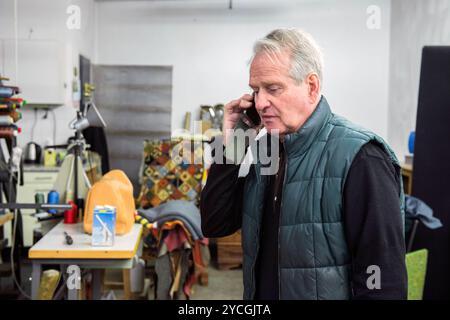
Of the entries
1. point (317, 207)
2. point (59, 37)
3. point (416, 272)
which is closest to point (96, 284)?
point (416, 272)

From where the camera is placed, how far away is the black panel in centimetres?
283

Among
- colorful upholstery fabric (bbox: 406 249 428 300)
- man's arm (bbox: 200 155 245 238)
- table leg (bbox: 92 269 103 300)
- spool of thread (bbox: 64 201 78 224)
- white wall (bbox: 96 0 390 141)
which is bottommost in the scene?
table leg (bbox: 92 269 103 300)

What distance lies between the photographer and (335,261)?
100cm

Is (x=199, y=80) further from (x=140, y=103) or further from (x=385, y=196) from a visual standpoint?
(x=385, y=196)

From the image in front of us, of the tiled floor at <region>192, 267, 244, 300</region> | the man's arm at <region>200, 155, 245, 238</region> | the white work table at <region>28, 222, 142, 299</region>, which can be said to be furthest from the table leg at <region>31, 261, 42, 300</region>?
the tiled floor at <region>192, 267, 244, 300</region>

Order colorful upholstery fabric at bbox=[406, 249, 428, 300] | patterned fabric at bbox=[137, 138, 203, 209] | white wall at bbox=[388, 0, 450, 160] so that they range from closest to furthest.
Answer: colorful upholstery fabric at bbox=[406, 249, 428, 300]
white wall at bbox=[388, 0, 450, 160]
patterned fabric at bbox=[137, 138, 203, 209]

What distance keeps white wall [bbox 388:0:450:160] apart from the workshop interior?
0.06 feet

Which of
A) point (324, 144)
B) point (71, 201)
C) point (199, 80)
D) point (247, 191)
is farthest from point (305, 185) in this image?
point (199, 80)

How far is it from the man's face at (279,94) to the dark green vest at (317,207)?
3cm

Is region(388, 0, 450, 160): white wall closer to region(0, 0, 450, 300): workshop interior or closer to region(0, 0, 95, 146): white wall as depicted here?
region(0, 0, 450, 300): workshop interior

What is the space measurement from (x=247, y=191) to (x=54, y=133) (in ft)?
13.0

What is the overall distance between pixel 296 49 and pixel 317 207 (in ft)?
1.09

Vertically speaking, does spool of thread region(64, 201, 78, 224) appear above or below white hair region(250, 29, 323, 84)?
below

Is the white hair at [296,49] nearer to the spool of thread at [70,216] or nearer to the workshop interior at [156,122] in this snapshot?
the workshop interior at [156,122]
